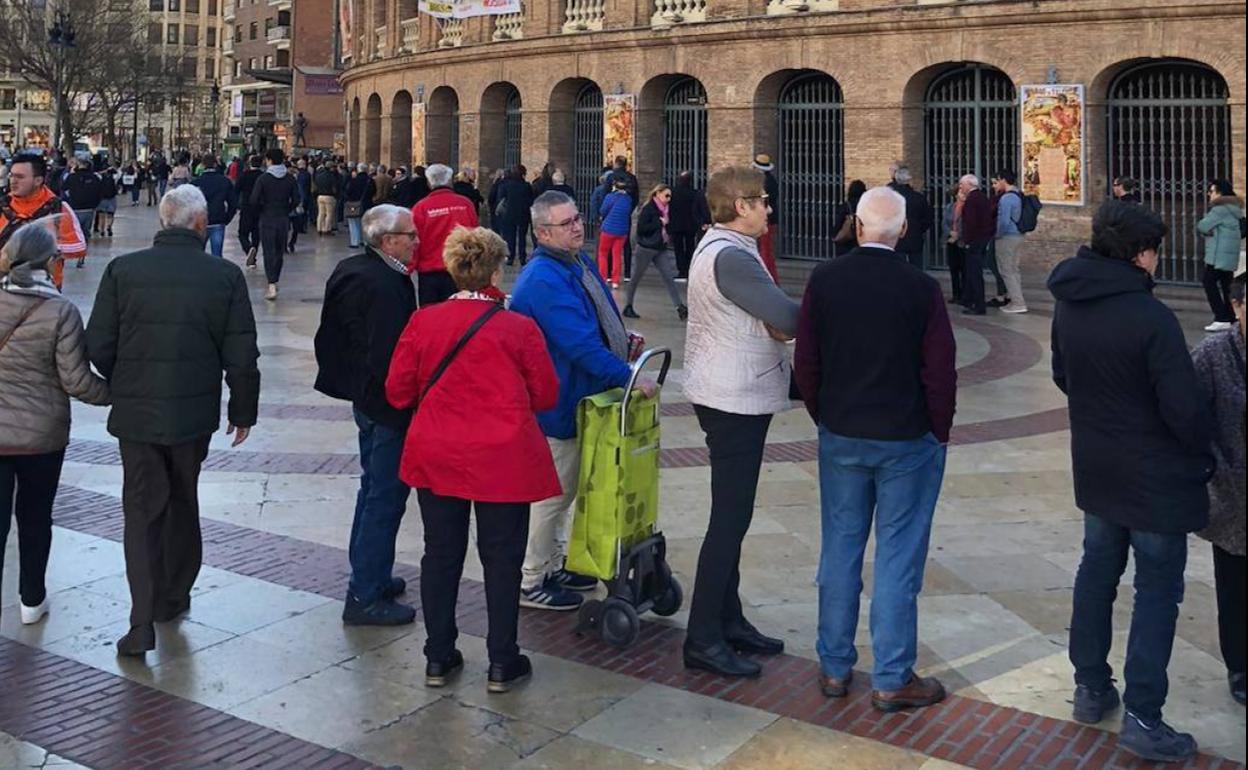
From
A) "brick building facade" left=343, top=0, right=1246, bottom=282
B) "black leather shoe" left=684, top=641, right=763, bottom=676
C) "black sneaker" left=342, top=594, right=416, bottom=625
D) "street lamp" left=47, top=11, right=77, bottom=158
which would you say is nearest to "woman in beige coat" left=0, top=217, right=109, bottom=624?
"black sneaker" left=342, top=594, right=416, bottom=625

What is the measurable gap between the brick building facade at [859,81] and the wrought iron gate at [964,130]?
0.03 m

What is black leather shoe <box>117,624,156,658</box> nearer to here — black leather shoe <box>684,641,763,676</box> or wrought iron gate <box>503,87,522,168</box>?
black leather shoe <box>684,641,763,676</box>

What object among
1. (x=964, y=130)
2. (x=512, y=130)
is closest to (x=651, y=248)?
(x=964, y=130)

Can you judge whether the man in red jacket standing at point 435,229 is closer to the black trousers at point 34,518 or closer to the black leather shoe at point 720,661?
the black trousers at point 34,518

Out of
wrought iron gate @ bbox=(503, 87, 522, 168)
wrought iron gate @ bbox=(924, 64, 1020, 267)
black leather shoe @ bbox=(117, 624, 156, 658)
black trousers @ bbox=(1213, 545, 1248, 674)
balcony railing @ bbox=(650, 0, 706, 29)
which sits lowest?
black leather shoe @ bbox=(117, 624, 156, 658)

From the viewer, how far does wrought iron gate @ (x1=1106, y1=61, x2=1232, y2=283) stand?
2008 centimetres

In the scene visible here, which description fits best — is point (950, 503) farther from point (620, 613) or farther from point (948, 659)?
point (620, 613)

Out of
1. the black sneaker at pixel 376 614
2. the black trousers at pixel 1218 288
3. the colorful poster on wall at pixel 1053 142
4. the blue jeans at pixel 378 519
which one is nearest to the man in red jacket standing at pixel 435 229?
the blue jeans at pixel 378 519

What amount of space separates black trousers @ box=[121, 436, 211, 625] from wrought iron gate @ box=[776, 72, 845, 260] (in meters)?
19.1

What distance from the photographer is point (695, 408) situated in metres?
5.30

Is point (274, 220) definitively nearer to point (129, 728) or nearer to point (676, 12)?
point (676, 12)

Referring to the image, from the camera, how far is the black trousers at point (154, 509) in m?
5.72

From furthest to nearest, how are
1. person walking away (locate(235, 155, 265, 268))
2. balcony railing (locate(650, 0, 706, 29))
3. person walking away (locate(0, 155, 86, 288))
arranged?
1. balcony railing (locate(650, 0, 706, 29))
2. person walking away (locate(235, 155, 265, 268))
3. person walking away (locate(0, 155, 86, 288))

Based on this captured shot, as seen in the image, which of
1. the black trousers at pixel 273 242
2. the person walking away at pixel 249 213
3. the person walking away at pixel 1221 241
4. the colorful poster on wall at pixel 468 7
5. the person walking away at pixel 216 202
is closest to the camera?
the person walking away at pixel 1221 241
